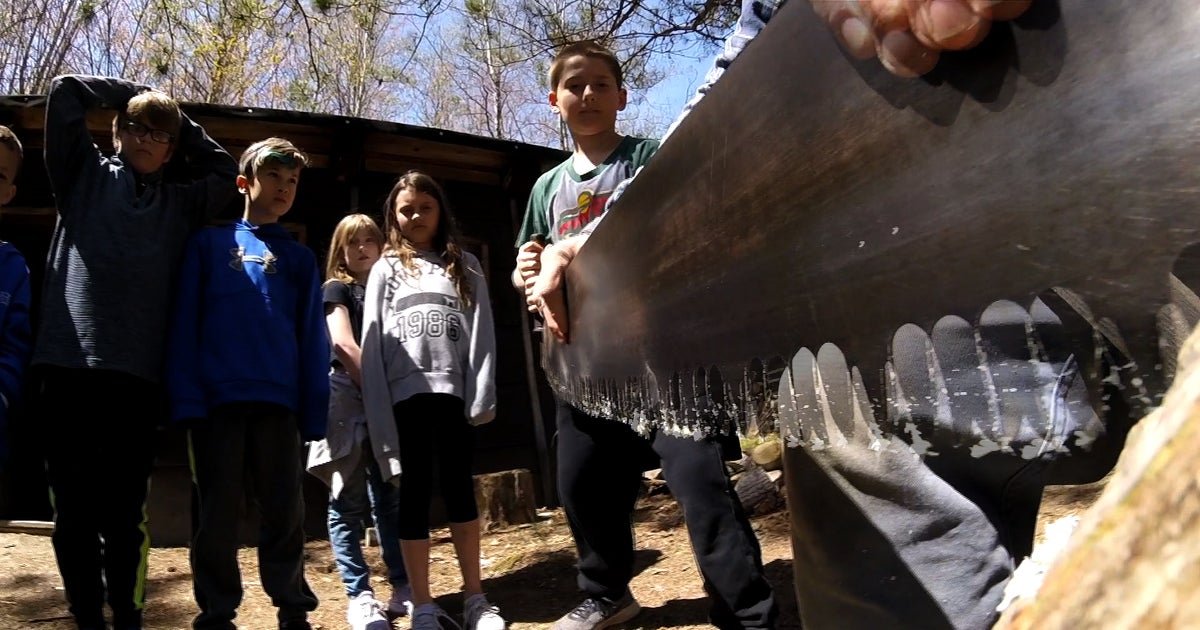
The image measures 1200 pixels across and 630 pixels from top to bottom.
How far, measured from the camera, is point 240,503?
262 centimetres

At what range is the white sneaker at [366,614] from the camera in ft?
10.2

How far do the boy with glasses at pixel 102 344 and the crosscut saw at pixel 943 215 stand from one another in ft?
7.35

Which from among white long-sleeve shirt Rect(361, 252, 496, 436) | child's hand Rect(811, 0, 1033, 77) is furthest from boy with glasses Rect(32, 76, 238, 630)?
child's hand Rect(811, 0, 1033, 77)

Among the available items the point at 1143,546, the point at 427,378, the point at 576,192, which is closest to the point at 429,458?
the point at 427,378

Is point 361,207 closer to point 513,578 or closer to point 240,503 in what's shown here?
point 513,578

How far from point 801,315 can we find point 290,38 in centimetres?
661

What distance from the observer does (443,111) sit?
22000 mm

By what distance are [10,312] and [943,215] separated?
2839mm

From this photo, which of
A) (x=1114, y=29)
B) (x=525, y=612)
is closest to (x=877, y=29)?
(x=1114, y=29)

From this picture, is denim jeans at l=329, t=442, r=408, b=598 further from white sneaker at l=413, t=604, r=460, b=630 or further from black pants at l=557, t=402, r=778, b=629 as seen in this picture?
black pants at l=557, t=402, r=778, b=629

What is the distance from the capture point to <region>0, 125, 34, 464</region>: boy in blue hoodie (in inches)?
96.3

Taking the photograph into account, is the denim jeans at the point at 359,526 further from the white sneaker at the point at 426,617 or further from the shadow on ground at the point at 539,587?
the white sneaker at the point at 426,617

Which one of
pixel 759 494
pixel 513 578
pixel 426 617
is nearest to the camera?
pixel 426 617

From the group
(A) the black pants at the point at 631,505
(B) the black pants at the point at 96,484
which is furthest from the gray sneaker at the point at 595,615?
(B) the black pants at the point at 96,484
